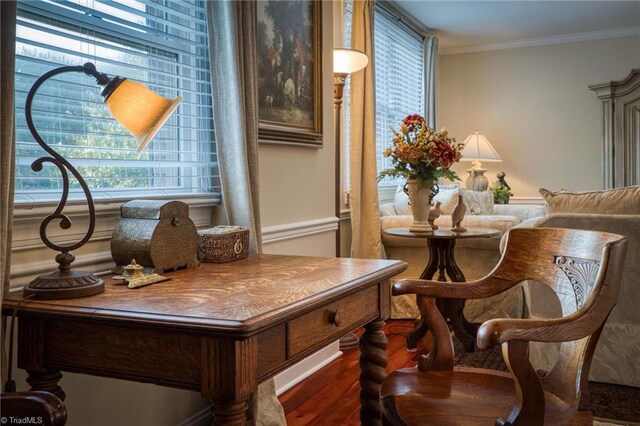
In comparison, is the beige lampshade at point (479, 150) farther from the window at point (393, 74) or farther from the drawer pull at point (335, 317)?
the drawer pull at point (335, 317)

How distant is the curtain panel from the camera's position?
20.6 feet

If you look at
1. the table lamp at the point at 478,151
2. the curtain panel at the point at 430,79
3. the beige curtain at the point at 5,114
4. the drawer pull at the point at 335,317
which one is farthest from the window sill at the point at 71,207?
the table lamp at the point at 478,151

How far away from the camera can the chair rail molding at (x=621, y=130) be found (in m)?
6.08

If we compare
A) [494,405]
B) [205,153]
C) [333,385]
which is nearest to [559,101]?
[333,385]

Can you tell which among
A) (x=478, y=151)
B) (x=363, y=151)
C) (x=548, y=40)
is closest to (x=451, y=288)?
(x=363, y=151)

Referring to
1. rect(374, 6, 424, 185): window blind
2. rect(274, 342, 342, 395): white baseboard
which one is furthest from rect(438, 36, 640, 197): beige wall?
rect(274, 342, 342, 395): white baseboard

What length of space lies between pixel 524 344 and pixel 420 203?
7.84 feet

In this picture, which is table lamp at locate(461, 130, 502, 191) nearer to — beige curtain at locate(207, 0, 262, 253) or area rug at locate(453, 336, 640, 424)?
area rug at locate(453, 336, 640, 424)

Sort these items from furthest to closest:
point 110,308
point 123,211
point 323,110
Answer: point 323,110 < point 123,211 < point 110,308

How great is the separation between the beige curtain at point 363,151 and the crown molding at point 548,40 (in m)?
2.90

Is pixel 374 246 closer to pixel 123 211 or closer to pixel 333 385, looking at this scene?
pixel 333 385

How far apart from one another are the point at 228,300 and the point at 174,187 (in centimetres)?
103

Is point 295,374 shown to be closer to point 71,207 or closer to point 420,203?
point 420,203

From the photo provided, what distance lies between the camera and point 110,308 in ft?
4.19
